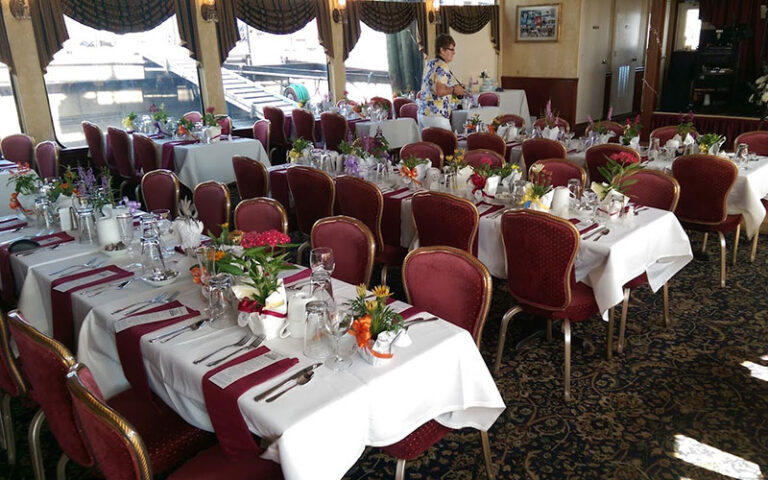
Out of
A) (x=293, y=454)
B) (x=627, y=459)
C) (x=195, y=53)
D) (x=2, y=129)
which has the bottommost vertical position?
(x=627, y=459)

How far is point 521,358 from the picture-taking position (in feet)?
11.7

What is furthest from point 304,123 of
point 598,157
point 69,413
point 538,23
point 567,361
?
point 69,413

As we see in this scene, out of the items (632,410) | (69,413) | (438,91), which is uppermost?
(438,91)

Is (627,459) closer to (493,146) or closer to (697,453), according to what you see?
(697,453)

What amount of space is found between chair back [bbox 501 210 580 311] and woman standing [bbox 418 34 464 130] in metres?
4.00

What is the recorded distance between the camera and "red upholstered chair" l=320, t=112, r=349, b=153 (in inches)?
314

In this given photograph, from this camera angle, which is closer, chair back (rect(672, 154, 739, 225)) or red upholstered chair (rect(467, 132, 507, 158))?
chair back (rect(672, 154, 739, 225))

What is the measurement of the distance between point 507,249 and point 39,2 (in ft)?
22.3

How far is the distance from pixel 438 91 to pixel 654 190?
3.62 meters

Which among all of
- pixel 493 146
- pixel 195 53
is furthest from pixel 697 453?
pixel 195 53

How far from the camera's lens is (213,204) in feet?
13.2

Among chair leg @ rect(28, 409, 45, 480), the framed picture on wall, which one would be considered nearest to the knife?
chair leg @ rect(28, 409, 45, 480)

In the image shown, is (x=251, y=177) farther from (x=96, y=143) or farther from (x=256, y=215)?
(x=96, y=143)

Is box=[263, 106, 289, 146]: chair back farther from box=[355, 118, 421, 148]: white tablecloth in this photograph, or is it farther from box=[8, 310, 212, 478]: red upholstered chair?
box=[8, 310, 212, 478]: red upholstered chair
